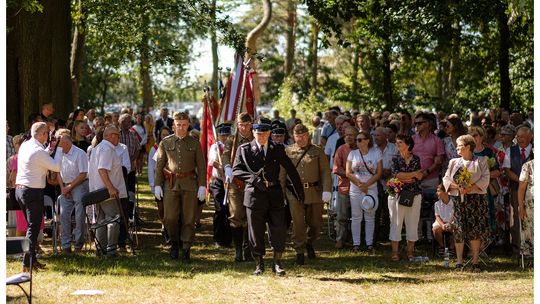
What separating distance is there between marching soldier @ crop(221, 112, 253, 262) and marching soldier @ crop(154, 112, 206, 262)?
0.42 m

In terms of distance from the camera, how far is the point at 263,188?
542 inches

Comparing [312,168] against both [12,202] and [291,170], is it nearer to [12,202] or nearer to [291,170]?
[291,170]

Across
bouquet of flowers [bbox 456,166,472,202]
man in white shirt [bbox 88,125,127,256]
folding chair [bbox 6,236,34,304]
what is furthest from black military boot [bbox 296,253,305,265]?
folding chair [bbox 6,236,34,304]

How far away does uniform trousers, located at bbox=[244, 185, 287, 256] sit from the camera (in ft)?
45.2

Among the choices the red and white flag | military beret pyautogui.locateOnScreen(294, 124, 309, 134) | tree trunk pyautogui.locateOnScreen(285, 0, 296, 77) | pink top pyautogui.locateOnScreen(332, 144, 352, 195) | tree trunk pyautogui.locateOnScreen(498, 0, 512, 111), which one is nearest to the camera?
military beret pyautogui.locateOnScreen(294, 124, 309, 134)

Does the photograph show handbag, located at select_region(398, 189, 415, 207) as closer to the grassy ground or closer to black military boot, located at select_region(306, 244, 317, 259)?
the grassy ground

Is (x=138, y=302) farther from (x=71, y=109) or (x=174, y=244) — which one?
(x=71, y=109)

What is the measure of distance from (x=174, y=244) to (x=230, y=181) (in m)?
1.20

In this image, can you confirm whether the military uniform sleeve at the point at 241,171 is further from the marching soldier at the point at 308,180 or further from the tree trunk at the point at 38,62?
the tree trunk at the point at 38,62

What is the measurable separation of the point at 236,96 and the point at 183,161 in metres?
3.25

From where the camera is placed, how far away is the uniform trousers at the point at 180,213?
15250mm

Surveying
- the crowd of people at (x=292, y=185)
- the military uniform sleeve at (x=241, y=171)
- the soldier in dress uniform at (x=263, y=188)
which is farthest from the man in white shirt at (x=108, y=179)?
the soldier in dress uniform at (x=263, y=188)

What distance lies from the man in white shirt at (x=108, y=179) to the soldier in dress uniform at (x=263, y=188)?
2.30 m

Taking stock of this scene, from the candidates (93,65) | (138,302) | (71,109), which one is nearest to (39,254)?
(138,302)
